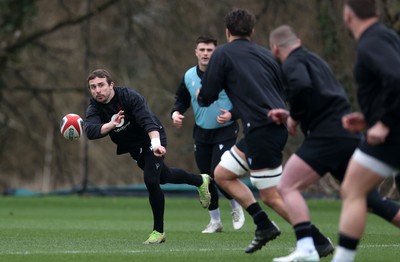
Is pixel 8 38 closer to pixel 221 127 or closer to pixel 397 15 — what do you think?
pixel 397 15

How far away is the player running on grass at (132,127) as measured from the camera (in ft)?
39.2

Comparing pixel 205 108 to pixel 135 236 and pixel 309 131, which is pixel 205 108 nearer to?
pixel 135 236

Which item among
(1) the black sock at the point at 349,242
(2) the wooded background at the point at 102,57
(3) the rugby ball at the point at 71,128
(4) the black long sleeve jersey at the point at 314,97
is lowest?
(2) the wooded background at the point at 102,57

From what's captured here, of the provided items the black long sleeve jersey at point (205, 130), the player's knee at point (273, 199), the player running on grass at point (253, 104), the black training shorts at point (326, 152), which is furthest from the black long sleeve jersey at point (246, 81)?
the black long sleeve jersey at point (205, 130)

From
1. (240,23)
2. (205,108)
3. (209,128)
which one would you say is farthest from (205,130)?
(240,23)

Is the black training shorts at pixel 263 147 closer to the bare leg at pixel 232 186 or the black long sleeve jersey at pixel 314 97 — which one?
the bare leg at pixel 232 186

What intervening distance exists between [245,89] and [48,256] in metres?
2.40

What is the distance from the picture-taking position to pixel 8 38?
1136 inches

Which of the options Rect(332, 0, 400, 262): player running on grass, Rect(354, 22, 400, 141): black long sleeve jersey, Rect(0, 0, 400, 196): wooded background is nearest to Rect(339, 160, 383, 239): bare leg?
Rect(332, 0, 400, 262): player running on grass

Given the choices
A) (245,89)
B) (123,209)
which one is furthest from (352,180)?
(123,209)

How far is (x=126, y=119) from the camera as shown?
12.4 m

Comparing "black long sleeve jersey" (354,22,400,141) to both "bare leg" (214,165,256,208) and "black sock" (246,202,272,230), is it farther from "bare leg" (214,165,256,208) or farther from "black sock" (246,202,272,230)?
"bare leg" (214,165,256,208)

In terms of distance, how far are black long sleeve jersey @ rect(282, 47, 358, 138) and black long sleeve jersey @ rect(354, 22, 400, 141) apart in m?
0.85

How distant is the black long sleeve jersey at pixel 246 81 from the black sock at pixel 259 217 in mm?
775
